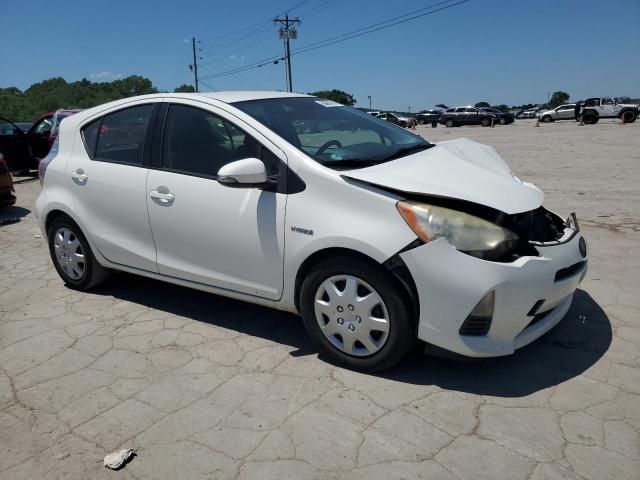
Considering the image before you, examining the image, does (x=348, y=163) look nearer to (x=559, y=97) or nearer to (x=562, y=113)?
(x=562, y=113)

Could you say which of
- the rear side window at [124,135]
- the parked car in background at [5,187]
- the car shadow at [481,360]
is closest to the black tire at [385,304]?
the car shadow at [481,360]

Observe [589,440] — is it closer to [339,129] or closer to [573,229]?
[573,229]

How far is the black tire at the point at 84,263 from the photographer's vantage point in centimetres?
415

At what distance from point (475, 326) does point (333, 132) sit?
170cm

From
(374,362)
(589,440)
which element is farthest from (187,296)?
(589,440)

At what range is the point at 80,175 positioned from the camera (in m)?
3.98

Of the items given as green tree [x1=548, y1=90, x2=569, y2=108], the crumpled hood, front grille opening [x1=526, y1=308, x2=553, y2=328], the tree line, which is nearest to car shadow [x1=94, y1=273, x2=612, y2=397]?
front grille opening [x1=526, y1=308, x2=553, y2=328]

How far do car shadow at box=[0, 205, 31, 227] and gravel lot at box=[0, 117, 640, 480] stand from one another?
14.0 ft

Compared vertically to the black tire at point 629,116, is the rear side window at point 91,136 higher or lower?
lower

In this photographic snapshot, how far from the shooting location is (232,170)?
2.88 meters

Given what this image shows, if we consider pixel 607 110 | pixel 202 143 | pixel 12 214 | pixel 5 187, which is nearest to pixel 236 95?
pixel 202 143

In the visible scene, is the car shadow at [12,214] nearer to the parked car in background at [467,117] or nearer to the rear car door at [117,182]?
the rear car door at [117,182]

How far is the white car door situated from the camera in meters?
3.05

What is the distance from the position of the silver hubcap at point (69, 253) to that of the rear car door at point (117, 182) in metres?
0.32
